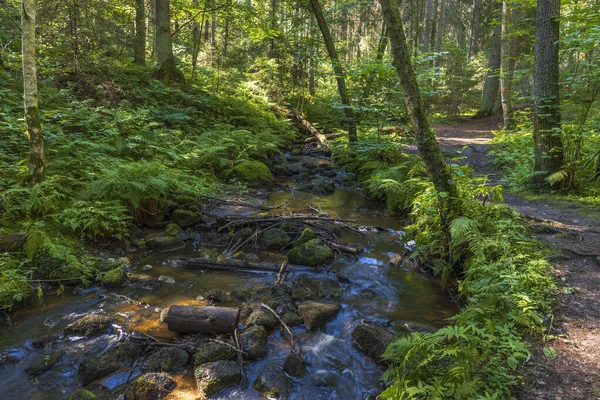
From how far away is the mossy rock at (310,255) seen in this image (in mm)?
6688

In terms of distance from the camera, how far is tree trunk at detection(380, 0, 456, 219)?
517 cm

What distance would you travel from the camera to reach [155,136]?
1102cm

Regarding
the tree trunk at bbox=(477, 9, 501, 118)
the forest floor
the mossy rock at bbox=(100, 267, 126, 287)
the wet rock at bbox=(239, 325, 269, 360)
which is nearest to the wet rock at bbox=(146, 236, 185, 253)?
the mossy rock at bbox=(100, 267, 126, 287)

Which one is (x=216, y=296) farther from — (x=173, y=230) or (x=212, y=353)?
(x=173, y=230)

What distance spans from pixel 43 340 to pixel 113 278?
1.42m

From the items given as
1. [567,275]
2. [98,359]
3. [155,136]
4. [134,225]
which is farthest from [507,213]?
[155,136]

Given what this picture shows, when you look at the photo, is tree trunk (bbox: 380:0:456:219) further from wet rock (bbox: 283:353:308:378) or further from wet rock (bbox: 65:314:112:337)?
wet rock (bbox: 65:314:112:337)

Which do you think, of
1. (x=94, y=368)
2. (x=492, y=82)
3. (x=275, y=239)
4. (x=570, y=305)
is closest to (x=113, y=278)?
(x=94, y=368)

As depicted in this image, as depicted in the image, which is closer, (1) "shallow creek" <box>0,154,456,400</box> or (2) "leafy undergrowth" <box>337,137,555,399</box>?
(2) "leafy undergrowth" <box>337,137,555,399</box>

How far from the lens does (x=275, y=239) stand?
7465 mm

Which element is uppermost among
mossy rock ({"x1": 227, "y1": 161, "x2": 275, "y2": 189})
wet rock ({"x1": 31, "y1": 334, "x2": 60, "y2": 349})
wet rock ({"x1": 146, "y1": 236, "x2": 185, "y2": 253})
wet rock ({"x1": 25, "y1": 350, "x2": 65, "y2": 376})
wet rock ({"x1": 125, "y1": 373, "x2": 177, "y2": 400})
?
mossy rock ({"x1": 227, "y1": 161, "x2": 275, "y2": 189})

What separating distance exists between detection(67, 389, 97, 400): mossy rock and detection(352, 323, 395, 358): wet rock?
3012 millimetres

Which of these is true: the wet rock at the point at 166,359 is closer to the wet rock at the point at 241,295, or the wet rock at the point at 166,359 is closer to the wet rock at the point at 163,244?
the wet rock at the point at 241,295

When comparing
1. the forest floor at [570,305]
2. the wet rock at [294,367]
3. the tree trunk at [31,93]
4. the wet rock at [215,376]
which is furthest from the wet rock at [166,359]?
the tree trunk at [31,93]
